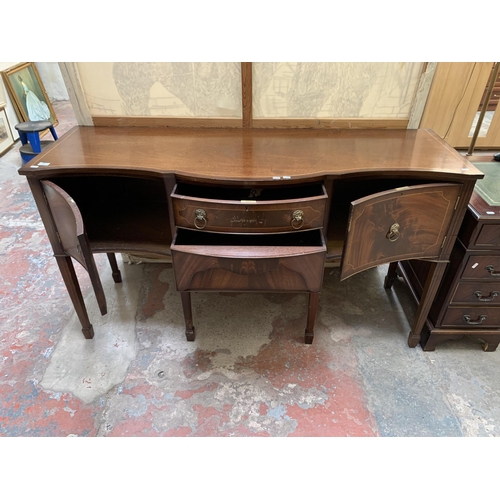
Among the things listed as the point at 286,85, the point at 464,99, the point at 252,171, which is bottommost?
the point at 464,99

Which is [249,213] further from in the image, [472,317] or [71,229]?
[472,317]

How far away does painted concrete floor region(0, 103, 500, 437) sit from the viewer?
50.1 inches

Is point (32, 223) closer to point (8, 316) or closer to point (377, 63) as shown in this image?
point (8, 316)

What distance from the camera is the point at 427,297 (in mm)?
1422

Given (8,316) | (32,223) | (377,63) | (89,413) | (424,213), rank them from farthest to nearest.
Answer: (32,223)
(8,316)
(377,63)
(89,413)
(424,213)

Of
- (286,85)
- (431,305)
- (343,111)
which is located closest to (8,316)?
(286,85)

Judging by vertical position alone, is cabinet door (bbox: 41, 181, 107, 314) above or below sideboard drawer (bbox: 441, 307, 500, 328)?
above

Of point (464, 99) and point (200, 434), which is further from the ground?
point (464, 99)

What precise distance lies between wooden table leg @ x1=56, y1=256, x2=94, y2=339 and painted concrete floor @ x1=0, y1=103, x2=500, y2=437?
0.07 metres

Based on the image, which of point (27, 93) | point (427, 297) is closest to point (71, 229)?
point (427, 297)

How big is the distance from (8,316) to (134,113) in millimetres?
1131

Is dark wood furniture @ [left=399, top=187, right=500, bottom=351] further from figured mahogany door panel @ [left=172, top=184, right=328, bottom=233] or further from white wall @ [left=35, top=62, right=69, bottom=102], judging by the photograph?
white wall @ [left=35, top=62, right=69, bottom=102]

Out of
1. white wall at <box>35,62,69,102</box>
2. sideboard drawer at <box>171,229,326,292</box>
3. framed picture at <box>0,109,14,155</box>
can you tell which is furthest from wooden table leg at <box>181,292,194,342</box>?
Answer: white wall at <box>35,62,69,102</box>

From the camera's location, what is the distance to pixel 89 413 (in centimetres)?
130
